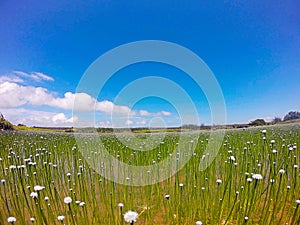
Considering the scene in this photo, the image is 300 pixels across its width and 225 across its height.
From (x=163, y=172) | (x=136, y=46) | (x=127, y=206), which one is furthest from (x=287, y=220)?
(x=136, y=46)

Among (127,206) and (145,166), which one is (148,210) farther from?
(145,166)

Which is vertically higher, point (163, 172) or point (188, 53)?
point (188, 53)

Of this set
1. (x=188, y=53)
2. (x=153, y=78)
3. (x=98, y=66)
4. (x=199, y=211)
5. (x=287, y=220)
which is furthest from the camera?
(x=153, y=78)

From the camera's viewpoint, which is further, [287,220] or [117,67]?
[117,67]

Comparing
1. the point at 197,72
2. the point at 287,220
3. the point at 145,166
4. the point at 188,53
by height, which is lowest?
the point at 287,220

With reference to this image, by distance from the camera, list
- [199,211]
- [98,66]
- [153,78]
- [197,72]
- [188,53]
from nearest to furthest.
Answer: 1. [199,211]
2. [98,66]
3. [197,72]
4. [188,53]
5. [153,78]

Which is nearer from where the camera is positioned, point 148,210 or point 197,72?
point 148,210

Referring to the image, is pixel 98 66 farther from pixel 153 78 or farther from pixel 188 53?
pixel 188 53

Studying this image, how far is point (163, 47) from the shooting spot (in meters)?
5.70

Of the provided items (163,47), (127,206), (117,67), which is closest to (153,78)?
(163,47)

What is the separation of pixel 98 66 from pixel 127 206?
2944 millimetres

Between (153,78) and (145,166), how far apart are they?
2536 millimetres

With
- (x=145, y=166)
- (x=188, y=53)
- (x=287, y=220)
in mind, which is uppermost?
A: (x=188, y=53)

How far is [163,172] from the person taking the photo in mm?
5223
